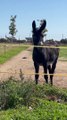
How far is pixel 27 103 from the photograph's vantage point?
9164 millimetres

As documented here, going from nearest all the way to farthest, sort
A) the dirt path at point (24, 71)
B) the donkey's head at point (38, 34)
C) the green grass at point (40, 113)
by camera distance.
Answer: the green grass at point (40, 113) < the donkey's head at point (38, 34) < the dirt path at point (24, 71)

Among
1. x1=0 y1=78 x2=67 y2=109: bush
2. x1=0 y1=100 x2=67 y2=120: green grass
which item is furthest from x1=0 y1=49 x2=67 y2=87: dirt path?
x1=0 y1=100 x2=67 y2=120: green grass

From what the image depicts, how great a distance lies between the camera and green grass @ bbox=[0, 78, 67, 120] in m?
8.02

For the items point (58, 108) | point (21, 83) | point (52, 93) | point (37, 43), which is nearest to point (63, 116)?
point (58, 108)

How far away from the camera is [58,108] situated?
28.8 ft

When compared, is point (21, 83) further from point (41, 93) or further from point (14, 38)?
point (14, 38)

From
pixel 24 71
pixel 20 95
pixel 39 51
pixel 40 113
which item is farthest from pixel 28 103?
pixel 24 71

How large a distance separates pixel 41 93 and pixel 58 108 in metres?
1.43

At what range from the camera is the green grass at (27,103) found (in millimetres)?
8023

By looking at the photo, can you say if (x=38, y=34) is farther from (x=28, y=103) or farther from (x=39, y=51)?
(x=28, y=103)

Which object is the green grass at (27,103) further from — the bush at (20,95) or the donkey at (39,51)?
the donkey at (39,51)

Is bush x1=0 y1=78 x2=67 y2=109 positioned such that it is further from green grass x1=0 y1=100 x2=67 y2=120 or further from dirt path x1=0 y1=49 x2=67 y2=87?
dirt path x1=0 y1=49 x2=67 y2=87

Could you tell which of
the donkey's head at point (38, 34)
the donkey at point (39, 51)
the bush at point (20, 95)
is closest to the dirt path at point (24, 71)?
the donkey at point (39, 51)

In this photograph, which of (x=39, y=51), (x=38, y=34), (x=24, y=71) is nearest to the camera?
(x=38, y=34)
